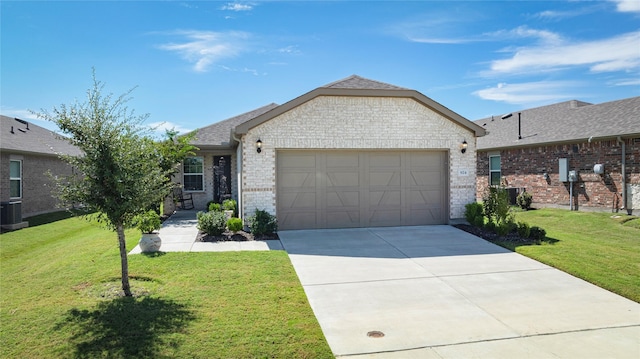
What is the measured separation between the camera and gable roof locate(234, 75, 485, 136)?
1122 cm

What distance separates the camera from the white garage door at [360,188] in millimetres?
11750

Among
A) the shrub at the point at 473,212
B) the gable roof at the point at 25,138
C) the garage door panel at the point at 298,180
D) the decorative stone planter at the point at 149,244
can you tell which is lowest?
the decorative stone planter at the point at 149,244

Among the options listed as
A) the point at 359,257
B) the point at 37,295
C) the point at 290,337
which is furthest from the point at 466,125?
the point at 37,295

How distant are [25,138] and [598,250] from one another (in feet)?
73.1

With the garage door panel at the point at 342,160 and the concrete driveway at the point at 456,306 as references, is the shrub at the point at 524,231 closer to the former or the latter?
the concrete driveway at the point at 456,306

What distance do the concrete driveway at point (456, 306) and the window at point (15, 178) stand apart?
13.6 m

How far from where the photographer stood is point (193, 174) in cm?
1914

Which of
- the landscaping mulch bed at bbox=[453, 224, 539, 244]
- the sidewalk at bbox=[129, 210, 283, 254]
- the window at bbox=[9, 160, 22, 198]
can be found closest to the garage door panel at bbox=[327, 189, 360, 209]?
the sidewalk at bbox=[129, 210, 283, 254]

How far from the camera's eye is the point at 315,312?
5711mm

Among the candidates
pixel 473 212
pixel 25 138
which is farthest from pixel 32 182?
pixel 473 212

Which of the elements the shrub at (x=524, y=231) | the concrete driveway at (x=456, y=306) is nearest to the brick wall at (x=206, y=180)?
the concrete driveway at (x=456, y=306)

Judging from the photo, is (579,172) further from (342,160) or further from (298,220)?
(298,220)

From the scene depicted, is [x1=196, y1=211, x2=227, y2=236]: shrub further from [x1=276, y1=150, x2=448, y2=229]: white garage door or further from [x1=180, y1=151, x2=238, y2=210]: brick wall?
[x1=180, y1=151, x2=238, y2=210]: brick wall

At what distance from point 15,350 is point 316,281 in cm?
427
